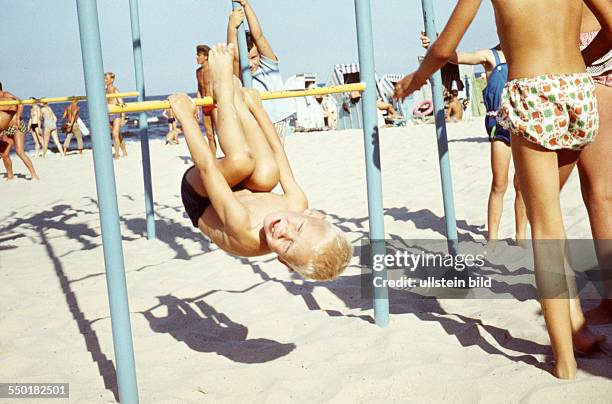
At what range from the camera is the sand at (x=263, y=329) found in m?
2.75

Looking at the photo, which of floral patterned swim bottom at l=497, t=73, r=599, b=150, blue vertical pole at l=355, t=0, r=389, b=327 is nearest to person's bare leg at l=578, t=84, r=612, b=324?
floral patterned swim bottom at l=497, t=73, r=599, b=150

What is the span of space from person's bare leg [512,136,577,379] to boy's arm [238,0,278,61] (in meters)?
2.28

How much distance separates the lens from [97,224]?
6.89 meters

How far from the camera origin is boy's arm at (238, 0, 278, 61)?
414 cm

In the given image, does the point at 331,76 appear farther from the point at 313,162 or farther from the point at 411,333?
the point at 411,333

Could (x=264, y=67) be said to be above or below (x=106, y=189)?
above

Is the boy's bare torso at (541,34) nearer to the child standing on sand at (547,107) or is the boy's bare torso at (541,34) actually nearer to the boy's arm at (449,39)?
the child standing on sand at (547,107)

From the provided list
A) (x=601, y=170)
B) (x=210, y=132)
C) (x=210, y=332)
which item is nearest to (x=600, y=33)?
(x=601, y=170)

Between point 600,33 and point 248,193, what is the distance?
1709 millimetres

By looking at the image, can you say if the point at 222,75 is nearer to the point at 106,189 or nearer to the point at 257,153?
the point at 257,153

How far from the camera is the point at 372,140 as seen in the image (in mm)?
3301

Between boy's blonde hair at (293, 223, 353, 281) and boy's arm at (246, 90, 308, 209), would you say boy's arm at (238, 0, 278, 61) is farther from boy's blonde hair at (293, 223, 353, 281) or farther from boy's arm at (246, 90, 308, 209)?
boy's blonde hair at (293, 223, 353, 281)

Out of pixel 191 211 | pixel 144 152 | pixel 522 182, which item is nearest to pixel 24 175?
pixel 144 152

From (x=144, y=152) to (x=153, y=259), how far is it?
970 millimetres
